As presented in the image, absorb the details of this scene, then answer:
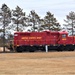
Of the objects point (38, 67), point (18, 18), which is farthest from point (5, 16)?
point (38, 67)

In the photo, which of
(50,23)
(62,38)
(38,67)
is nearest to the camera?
(38,67)

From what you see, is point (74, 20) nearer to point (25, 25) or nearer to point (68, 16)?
point (68, 16)

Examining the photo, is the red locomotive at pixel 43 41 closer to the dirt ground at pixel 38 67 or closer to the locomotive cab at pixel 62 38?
the locomotive cab at pixel 62 38

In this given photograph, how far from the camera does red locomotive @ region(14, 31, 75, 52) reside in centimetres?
4944

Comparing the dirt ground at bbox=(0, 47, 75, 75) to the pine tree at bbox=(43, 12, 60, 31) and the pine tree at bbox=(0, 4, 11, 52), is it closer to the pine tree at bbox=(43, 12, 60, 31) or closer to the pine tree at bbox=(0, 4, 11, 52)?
the pine tree at bbox=(0, 4, 11, 52)

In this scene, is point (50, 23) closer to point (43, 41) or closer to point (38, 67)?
point (43, 41)

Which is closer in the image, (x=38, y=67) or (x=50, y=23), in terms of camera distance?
(x=38, y=67)

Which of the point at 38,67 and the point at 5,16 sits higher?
the point at 5,16

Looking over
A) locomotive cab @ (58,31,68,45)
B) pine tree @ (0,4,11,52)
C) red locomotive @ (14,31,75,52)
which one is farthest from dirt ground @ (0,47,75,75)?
pine tree @ (0,4,11,52)

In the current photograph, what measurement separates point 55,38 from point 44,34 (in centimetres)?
202

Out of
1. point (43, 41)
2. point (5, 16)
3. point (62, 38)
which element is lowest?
point (43, 41)

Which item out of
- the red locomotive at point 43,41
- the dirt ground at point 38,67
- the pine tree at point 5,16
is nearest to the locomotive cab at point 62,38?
the red locomotive at point 43,41

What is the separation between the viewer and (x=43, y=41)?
5106 cm

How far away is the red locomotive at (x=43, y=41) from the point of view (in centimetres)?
4944
